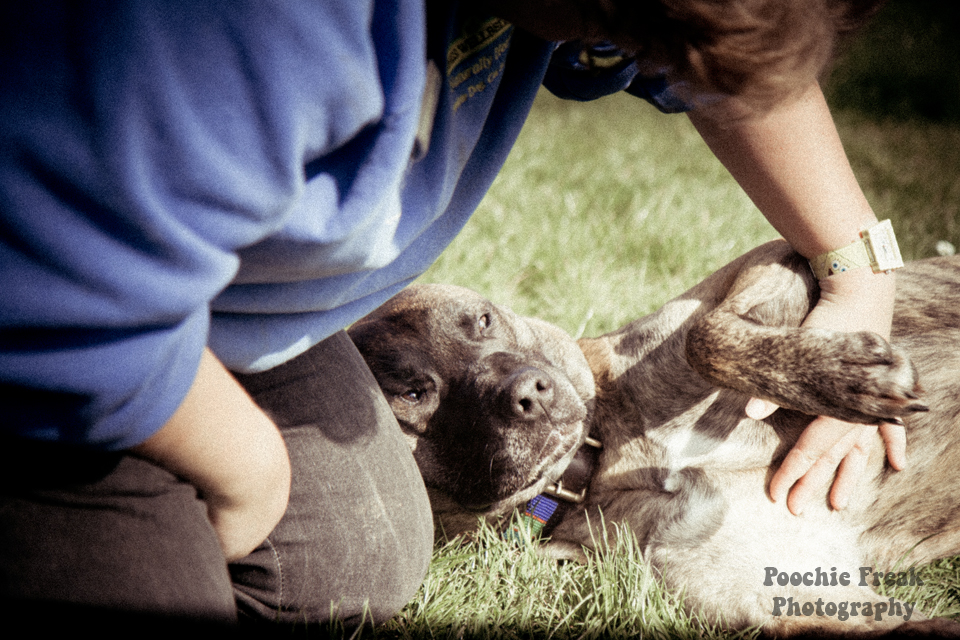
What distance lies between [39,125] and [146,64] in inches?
6.8

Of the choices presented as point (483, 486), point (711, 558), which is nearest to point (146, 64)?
point (483, 486)

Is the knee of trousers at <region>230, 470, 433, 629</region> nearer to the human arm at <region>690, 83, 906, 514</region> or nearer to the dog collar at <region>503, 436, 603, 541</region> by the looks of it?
the dog collar at <region>503, 436, 603, 541</region>

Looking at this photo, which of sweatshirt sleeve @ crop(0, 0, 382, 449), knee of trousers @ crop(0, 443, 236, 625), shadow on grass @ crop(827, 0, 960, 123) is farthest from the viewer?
shadow on grass @ crop(827, 0, 960, 123)

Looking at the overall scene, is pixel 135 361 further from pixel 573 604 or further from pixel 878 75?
pixel 878 75

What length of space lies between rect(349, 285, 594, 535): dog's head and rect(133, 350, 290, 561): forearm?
1009 mm

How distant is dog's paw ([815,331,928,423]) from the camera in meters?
1.96

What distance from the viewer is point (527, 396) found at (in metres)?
2.40

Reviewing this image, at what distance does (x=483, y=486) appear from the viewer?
2.48 metres

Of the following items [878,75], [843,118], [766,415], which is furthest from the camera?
[878,75]

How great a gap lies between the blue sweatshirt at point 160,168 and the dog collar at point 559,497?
1501 mm

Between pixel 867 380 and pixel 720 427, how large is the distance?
0.58m

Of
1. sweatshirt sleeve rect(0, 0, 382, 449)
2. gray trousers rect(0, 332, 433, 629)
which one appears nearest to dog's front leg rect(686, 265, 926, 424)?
gray trousers rect(0, 332, 433, 629)

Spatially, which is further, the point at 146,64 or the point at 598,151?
the point at 598,151

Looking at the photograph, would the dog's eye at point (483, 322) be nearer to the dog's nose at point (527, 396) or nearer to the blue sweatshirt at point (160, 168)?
the dog's nose at point (527, 396)
